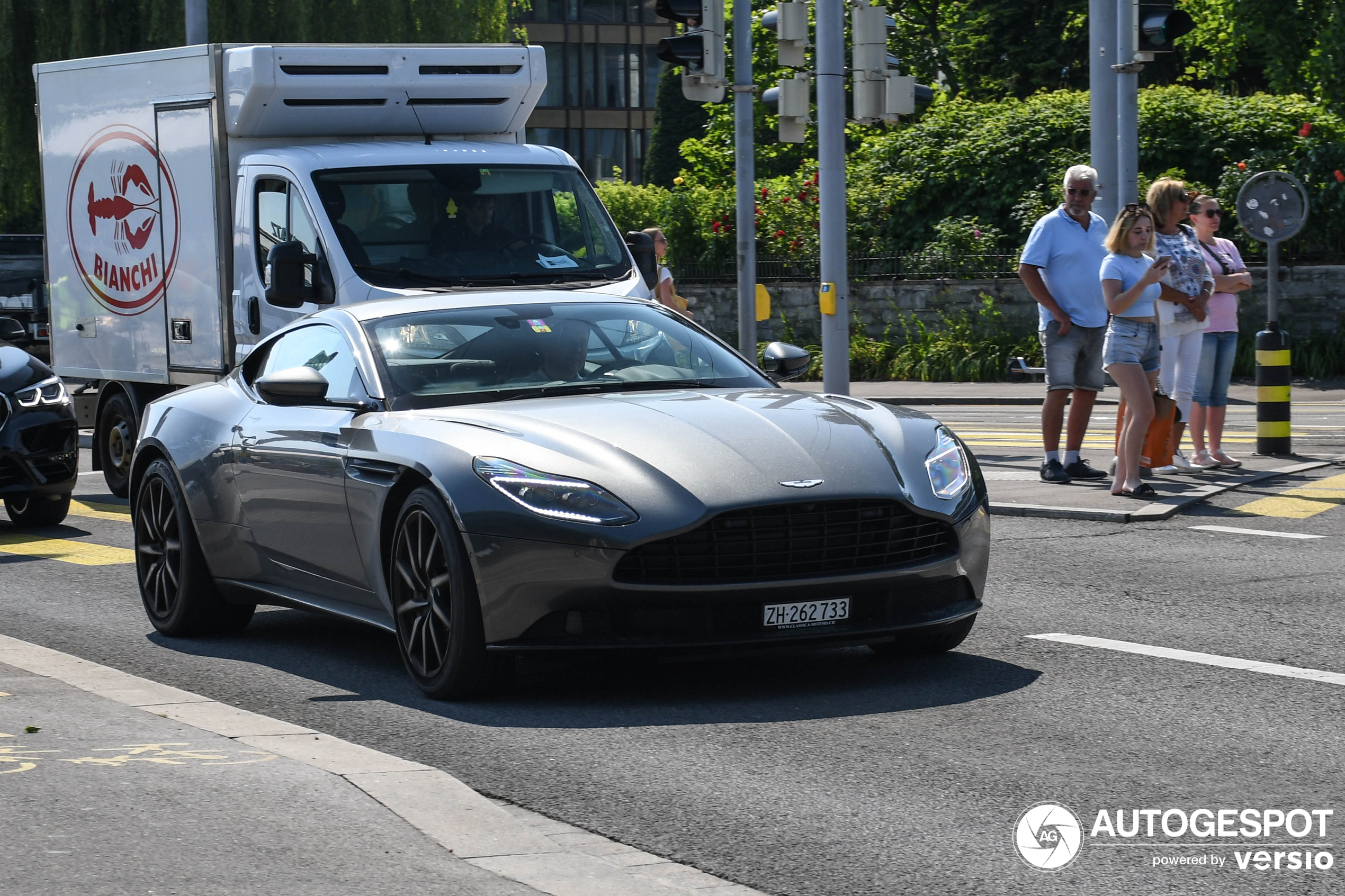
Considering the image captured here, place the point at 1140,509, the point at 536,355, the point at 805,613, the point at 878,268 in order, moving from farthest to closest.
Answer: the point at 878,268 → the point at 1140,509 → the point at 536,355 → the point at 805,613

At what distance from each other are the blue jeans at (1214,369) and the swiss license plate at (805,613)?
7661 mm

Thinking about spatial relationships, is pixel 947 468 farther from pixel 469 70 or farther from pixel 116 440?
pixel 116 440

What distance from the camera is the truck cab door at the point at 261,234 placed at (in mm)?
13008

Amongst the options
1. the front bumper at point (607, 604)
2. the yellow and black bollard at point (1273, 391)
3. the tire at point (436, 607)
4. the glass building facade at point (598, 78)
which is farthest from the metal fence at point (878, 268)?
the glass building facade at point (598, 78)

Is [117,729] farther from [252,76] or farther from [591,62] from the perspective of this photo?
[591,62]

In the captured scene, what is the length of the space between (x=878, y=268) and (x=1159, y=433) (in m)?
16.4

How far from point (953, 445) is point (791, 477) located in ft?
3.15

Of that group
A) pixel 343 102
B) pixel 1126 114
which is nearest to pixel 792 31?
pixel 1126 114

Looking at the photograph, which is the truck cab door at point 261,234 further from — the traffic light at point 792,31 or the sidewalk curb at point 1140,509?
the traffic light at point 792,31

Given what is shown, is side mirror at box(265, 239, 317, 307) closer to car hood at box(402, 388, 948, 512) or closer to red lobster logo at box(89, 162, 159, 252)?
red lobster logo at box(89, 162, 159, 252)

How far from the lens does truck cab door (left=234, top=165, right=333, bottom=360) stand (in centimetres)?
1301

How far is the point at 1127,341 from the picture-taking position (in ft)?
39.5

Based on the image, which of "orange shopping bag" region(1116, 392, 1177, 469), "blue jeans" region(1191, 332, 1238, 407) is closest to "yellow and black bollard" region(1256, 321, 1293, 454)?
"blue jeans" region(1191, 332, 1238, 407)

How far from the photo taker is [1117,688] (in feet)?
22.2
